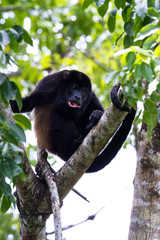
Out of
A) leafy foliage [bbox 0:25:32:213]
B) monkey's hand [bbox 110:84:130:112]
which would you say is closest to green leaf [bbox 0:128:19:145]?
leafy foliage [bbox 0:25:32:213]

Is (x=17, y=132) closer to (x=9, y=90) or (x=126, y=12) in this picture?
(x=9, y=90)

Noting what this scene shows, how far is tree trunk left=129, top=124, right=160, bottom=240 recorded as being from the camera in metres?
2.64

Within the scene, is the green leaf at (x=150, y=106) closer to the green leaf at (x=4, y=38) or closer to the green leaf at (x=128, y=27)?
the green leaf at (x=128, y=27)

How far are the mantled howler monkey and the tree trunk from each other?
0.69m

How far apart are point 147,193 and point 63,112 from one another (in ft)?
4.41

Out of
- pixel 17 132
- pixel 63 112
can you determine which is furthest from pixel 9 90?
pixel 63 112

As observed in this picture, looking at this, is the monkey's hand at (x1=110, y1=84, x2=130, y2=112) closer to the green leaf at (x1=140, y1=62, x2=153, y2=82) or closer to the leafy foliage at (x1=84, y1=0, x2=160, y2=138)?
the leafy foliage at (x1=84, y1=0, x2=160, y2=138)

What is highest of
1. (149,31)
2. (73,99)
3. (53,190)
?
(73,99)

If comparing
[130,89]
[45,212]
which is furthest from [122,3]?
[45,212]

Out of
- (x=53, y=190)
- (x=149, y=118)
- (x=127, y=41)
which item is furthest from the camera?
(x=53, y=190)

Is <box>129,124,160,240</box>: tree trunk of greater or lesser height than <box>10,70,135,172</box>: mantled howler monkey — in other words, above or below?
below

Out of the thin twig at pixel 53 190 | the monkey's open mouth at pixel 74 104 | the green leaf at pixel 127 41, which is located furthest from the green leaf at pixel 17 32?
the monkey's open mouth at pixel 74 104

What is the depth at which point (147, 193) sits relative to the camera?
2.73 m

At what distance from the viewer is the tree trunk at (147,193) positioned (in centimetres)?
264
